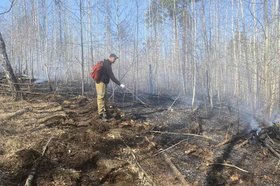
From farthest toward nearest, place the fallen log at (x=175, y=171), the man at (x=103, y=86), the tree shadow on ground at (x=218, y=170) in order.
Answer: the man at (x=103, y=86) → the tree shadow on ground at (x=218, y=170) → the fallen log at (x=175, y=171)

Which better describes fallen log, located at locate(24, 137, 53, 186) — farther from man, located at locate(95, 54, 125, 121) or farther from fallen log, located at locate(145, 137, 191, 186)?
man, located at locate(95, 54, 125, 121)

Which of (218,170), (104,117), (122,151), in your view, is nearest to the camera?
(218,170)

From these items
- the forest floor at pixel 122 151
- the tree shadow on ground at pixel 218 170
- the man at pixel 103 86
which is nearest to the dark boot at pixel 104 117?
the man at pixel 103 86

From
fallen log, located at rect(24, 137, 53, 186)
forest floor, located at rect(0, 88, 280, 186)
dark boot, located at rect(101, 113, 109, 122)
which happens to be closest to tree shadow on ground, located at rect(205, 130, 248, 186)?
forest floor, located at rect(0, 88, 280, 186)

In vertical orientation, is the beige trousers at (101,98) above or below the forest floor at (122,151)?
above

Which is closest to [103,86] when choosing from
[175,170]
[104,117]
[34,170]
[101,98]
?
[101,98]

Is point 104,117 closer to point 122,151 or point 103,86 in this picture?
point 103,86

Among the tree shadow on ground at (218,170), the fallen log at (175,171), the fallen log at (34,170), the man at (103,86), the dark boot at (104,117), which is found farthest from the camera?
the man at (103,86)

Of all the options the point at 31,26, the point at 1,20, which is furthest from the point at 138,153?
the point at 1,20

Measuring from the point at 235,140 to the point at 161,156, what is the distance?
2.24 metres

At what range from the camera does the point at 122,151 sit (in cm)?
629

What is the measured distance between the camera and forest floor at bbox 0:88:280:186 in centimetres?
532

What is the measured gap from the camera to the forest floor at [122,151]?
532 centimetres

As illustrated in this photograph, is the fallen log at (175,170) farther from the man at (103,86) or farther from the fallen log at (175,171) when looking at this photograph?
the man at (103,86)
